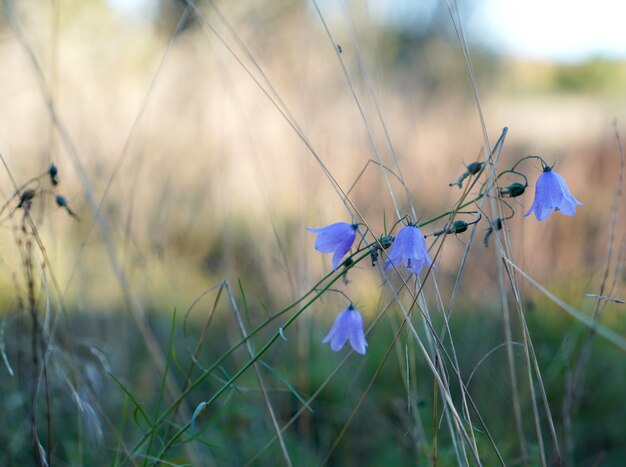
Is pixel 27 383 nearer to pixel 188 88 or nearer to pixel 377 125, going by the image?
pixel 377 125

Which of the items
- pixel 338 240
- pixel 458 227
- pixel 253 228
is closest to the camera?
pixel 458 227

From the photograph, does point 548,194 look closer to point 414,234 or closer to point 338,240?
point 414,234

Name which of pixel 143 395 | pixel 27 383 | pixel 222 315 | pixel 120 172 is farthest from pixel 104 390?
pixel 120 172

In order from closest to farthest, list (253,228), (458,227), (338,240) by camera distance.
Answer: (458,227), (338,240), (253,228)

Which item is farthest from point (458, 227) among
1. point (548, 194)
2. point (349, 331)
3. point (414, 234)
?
point (349, 331)

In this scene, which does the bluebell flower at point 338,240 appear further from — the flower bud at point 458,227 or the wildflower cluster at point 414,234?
the flower bud at point 458,227

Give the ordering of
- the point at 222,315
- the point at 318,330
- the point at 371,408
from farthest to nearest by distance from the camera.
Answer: the point at 222,315 < the point at 318,330 < the point at 371,408

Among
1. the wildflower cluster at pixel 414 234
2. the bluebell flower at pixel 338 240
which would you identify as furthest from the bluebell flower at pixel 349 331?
the bluebell flower at pixel 338 240

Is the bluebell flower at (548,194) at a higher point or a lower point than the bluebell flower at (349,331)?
higher
